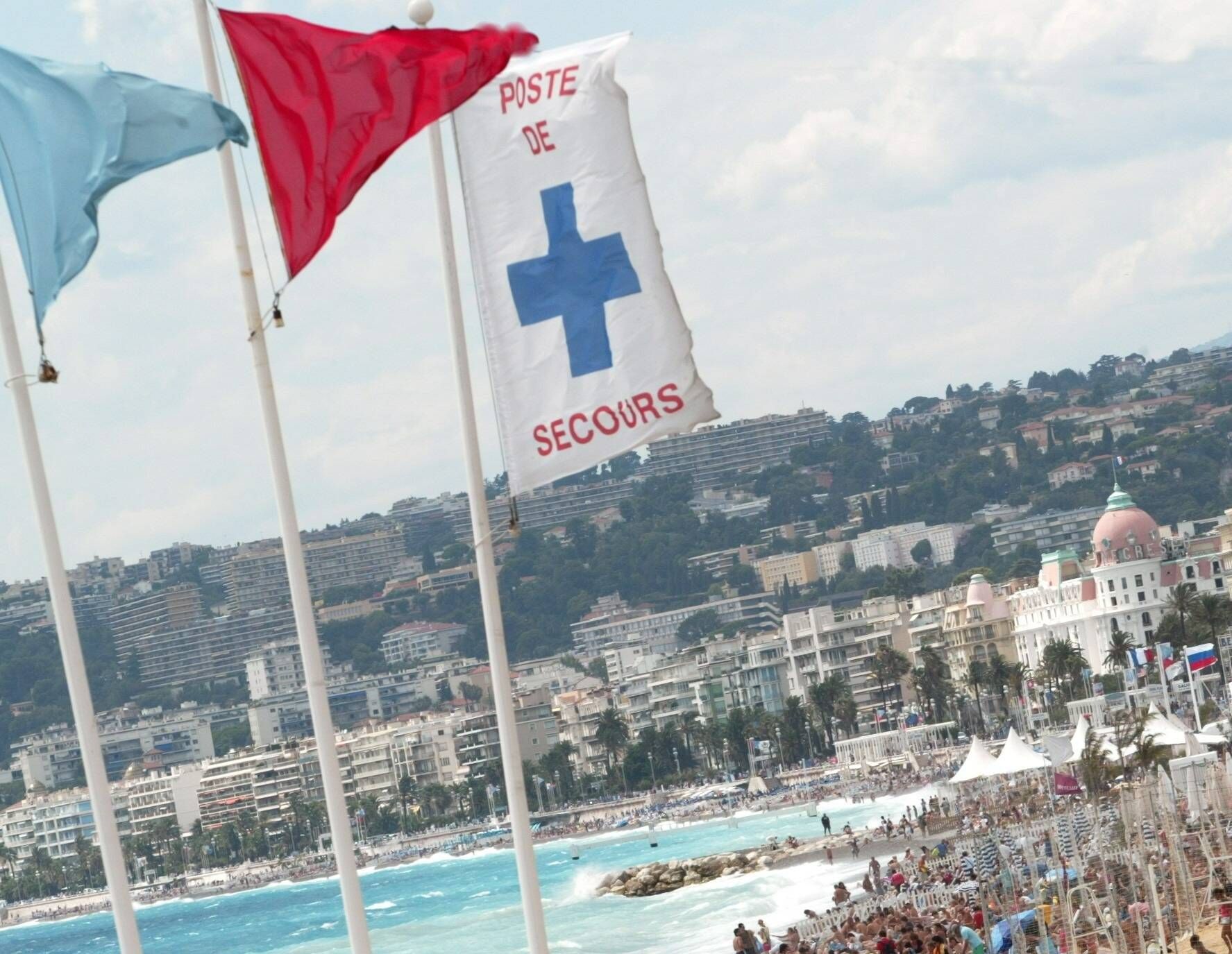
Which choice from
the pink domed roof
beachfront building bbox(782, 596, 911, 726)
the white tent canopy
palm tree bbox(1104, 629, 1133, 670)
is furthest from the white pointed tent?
beachfront building bbox(782, 596, 911, 726)

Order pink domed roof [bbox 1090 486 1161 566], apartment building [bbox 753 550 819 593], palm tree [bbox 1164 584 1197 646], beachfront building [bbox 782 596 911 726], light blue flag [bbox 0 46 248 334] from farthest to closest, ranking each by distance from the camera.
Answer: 1. apartment building [bbox 753 550 819 593]
2. beachfront building [bbox 782 596 911 726]
3. pink domed roof [bbox 1090 486 1161 566]
4. palm tree [bbox 1164 584 1197 646]
5. light blue flag [bbox 0 46 248 334]

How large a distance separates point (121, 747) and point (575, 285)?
6375 inches

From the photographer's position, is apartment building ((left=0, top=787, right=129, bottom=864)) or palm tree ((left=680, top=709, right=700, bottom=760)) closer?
palm tree ((left=680, top=709, right=700, bottom=760))

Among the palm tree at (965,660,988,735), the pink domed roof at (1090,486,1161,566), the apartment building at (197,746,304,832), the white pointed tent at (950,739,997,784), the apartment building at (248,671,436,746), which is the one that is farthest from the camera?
the apartment building at (248,671,436,746)

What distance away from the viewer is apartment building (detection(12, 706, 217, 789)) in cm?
15962

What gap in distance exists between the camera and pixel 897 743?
96875mm

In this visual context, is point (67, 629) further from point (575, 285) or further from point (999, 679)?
point (999, 679)

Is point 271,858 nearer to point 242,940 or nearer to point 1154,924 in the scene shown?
point 242,940

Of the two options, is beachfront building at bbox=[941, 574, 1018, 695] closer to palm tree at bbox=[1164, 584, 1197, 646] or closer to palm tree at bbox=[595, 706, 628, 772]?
palm tree at bbox=[1164, 584, 1197, 646]

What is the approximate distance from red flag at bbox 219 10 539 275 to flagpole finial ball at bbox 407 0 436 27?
280 millimetres

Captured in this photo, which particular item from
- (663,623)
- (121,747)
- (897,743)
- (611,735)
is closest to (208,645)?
(121,747)

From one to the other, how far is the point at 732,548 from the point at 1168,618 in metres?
95.3

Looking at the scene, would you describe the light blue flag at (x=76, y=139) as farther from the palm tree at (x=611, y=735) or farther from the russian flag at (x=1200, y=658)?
the palm tree at (x=611, y=735)

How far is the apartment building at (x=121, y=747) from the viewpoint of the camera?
524 feet
